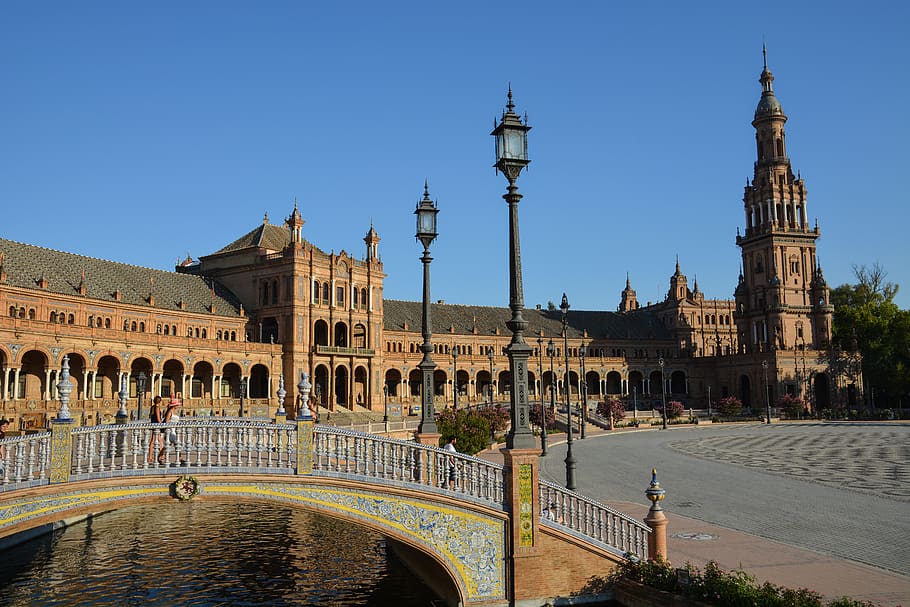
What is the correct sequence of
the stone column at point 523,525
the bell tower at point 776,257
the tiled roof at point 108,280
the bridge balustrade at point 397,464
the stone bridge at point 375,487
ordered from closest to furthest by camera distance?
1. the stone bridge at point 375,487
2. the stone column at point 523,525
3. the bridge balustrade at point 397,464
4. the tiled roof at point 108,280
5. the bell tower at point 776,257

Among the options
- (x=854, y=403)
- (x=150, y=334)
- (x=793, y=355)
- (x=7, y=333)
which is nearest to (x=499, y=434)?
(x=150, y=334)

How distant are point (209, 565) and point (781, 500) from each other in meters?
17.8

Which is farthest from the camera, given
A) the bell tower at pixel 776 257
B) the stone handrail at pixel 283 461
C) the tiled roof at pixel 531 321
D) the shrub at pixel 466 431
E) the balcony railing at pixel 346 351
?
the bell tower at pixel 776 257

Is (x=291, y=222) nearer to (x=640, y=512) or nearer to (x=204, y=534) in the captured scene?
(x=204, y=534)

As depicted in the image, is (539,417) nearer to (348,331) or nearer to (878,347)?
(348,331)

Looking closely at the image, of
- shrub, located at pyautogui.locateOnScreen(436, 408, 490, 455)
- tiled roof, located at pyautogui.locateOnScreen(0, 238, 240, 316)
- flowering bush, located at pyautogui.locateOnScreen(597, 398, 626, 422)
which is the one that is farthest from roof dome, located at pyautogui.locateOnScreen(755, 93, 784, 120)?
shrub, located at pyautogui.locateOnScreen(436, 408, 490, 455)

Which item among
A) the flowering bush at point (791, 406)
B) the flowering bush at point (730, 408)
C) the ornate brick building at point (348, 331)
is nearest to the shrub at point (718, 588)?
the ornate brick building at point (348, 331)

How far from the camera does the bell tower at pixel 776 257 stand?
98.1 metres

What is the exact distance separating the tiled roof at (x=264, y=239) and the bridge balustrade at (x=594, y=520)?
61.1m

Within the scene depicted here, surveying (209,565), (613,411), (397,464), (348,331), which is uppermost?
(348,331)

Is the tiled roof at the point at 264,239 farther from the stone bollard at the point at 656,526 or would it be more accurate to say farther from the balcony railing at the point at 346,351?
the stone bollard at the point at 656,526

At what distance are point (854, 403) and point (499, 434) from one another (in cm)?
6339

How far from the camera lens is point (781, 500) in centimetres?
2445

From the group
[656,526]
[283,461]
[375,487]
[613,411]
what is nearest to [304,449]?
[283,461]
